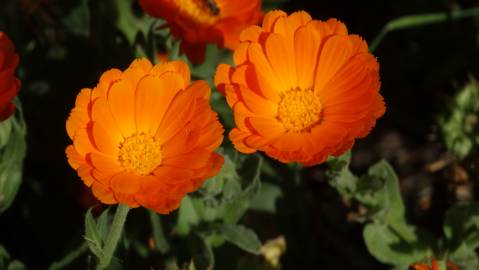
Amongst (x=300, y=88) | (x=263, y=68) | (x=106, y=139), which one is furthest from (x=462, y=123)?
(x=106, y=139)

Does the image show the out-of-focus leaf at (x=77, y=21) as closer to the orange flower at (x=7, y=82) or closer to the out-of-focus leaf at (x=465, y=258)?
the orange flower at (x=7, y=82)

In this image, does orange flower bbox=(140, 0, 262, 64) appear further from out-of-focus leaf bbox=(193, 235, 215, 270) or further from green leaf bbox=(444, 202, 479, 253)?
green leaf bbox=(444, 202, 479, 253)

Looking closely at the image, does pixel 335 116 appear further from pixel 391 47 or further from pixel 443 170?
pixel 391 47

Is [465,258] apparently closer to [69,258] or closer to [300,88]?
[300,88]

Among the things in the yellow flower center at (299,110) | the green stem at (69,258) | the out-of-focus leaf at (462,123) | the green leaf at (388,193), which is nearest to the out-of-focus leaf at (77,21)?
the green stem at (69,258)

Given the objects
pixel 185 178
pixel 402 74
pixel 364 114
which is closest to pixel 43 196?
pixel 185 178
